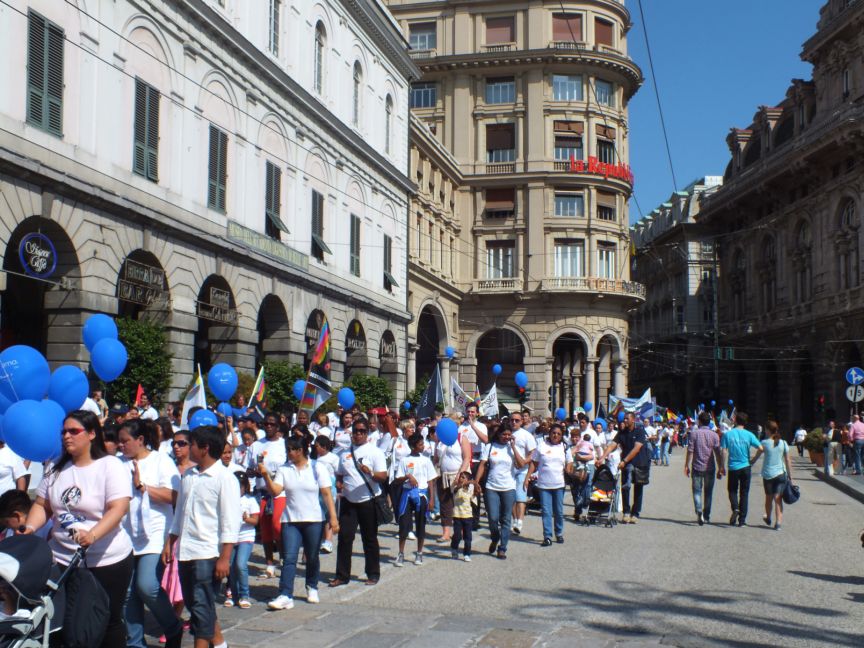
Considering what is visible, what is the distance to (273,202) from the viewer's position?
28453 mm

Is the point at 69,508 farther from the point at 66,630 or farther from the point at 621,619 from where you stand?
the point at 621,619

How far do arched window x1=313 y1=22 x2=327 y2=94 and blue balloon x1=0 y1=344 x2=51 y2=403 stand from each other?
23.1 metres

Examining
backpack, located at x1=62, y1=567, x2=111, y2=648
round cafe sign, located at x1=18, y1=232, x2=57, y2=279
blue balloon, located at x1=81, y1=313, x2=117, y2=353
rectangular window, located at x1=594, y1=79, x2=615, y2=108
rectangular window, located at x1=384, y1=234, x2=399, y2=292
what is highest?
rectangular window, located at x1=594, y1=79, x2=615, y2=108

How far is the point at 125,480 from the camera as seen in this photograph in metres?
6.55

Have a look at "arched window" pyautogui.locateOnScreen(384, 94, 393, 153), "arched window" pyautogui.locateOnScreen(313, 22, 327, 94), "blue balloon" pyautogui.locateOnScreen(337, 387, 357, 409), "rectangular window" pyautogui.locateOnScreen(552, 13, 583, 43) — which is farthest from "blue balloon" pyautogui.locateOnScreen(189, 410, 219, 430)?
"rectangular window" pyautogui.locateOnScreen(552, 13, 583, 43)

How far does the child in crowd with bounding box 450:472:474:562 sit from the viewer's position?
13.0m

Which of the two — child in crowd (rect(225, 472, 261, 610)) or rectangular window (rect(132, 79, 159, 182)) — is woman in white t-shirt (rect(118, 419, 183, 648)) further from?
rectangular window (rect(132, 79, 159, 182))

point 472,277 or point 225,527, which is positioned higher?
point 472,277

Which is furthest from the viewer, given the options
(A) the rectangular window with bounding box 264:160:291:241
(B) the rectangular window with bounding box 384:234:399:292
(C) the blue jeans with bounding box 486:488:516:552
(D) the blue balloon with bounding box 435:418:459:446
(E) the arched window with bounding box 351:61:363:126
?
(B) the rectangular window with bounding box 384:234:399:292

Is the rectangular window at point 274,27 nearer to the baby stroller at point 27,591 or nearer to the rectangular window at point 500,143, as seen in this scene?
the baby stroller at point 27,591

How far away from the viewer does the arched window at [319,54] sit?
31719 mm

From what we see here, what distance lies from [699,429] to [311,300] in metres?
15.9

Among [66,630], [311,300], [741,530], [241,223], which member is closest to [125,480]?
[66,630]

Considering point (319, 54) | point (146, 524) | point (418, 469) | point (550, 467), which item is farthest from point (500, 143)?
point (146, 524)
